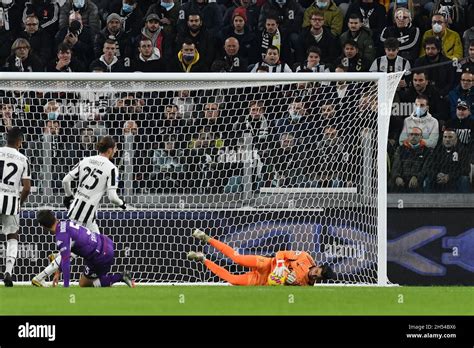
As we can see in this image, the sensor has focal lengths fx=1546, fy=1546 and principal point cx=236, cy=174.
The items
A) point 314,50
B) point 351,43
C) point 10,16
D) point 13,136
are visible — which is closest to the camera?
point 13,136

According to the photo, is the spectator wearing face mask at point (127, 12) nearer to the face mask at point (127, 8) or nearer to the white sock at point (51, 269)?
the face mask at point (127, 8)

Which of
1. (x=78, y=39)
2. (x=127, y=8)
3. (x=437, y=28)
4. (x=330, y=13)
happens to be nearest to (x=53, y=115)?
(x=78, y=39)

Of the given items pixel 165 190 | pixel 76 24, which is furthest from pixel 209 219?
pixel 76 24

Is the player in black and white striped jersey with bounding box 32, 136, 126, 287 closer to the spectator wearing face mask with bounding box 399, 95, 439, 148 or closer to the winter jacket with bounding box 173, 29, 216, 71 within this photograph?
the winter jacket with bounding box 173, 29, 216, 71

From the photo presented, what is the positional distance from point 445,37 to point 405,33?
548mm

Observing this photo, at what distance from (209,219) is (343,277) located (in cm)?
174

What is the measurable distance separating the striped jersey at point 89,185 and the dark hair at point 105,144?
0.10 metres

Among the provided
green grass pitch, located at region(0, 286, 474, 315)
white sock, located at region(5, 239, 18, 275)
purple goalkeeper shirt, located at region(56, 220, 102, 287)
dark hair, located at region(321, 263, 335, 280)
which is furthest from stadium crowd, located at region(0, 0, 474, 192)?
green grass pitch, located at region(0, 286, 474, 315)

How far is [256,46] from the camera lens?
20422 mm

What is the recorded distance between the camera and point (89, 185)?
1695 cm

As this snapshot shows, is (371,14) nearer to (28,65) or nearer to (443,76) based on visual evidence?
(443,76)

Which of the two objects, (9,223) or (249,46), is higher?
(249,46)

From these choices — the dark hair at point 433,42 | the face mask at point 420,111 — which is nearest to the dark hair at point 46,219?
the face mask at point 420,111

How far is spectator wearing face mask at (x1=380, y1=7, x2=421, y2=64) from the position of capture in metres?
20.5
